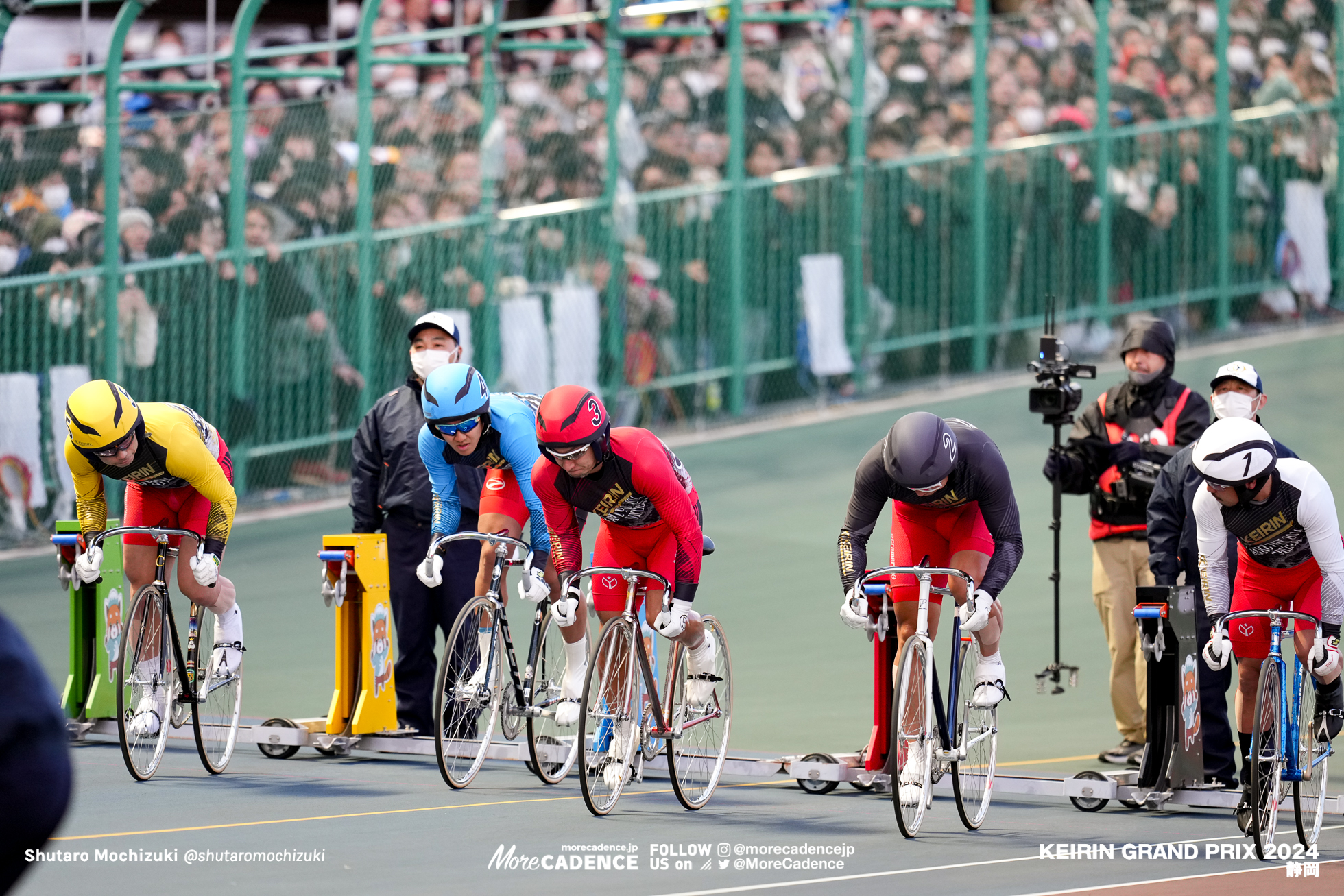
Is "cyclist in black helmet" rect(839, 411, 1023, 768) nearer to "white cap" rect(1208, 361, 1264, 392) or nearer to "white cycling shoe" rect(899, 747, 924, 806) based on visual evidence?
"white cycling shoe" rect(899, 747, 924, 806)

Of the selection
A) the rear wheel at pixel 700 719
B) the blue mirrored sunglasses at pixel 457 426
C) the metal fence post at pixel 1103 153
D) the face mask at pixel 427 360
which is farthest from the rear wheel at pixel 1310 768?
the metal fence post at pixel 1103 153

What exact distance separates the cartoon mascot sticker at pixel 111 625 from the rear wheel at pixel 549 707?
2.16 metres

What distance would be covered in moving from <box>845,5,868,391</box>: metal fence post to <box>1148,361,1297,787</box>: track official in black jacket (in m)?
8.05

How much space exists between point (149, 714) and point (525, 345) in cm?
720

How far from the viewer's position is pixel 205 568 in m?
8.09

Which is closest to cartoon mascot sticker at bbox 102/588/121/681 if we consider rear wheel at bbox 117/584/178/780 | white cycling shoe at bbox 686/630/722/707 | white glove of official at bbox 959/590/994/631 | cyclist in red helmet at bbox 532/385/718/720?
rear wheel at bbox 117/584/178/780

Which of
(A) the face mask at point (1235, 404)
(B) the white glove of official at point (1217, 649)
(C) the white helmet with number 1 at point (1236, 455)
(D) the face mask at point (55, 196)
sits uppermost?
(D) the face mask at point (55, 196)

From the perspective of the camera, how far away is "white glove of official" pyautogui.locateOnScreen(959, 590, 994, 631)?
703 centimetres

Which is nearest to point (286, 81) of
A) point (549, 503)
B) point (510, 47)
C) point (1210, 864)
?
point (510, 47)

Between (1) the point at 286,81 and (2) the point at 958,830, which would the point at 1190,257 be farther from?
(2) the point at 958,830

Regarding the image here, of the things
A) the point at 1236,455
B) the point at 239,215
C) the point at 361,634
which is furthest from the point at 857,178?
the point at 1236,455

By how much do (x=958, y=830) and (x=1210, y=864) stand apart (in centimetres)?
102

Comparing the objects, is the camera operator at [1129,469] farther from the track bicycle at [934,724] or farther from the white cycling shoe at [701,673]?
the white cycling shoe at [701,673]

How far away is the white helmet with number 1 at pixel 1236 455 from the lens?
6.73 m
